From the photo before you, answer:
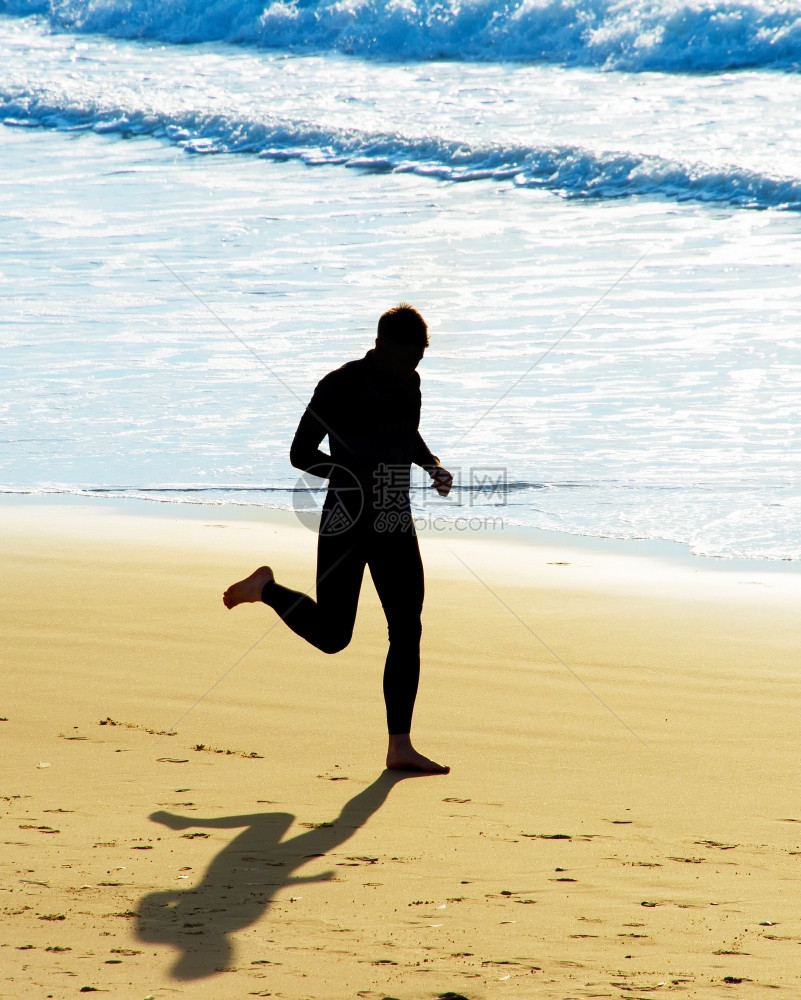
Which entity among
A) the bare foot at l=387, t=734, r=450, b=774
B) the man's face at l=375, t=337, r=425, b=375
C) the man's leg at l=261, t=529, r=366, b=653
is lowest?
the bare foot at l=387, t=734, r=450, b=774

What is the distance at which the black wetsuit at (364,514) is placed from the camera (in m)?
4.19

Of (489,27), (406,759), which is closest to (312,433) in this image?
(406,759)

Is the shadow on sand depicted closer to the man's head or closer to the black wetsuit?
the black wetsuit

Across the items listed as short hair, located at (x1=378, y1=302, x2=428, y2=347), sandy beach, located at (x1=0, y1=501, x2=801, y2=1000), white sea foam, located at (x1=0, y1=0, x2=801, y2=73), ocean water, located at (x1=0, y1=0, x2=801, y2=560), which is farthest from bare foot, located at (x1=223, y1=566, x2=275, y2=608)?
white sea foam, located at (x1=0, y1=0, x2=801, y2=73)

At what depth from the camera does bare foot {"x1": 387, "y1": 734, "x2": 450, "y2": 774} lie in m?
4.22

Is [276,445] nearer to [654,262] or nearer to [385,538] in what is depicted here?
[385,538]

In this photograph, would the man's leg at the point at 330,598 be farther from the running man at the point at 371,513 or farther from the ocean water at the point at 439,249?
the ocean water at the point at 439,249

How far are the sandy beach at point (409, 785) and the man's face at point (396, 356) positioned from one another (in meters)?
1.46

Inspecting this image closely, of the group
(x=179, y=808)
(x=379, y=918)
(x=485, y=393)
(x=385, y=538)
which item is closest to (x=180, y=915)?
(x=379, y=918)

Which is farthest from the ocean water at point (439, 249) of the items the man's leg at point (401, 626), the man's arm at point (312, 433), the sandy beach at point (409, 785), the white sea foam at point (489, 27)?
the man's arm at point (312, 433)

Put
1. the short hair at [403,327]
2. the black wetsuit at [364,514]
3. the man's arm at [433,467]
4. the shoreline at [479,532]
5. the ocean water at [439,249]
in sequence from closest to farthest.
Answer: the short hair at [403,327] → the black wetsuit at [364,514] → the man's arm at [433,467] → the shoreline at [479,532] → the ocean water at [439,249]

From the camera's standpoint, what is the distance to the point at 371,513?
418cm

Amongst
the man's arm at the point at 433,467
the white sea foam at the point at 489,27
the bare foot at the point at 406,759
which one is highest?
the white sea foam at the point at 489,27

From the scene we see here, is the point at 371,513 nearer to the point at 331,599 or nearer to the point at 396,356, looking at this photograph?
the point at 331,599
